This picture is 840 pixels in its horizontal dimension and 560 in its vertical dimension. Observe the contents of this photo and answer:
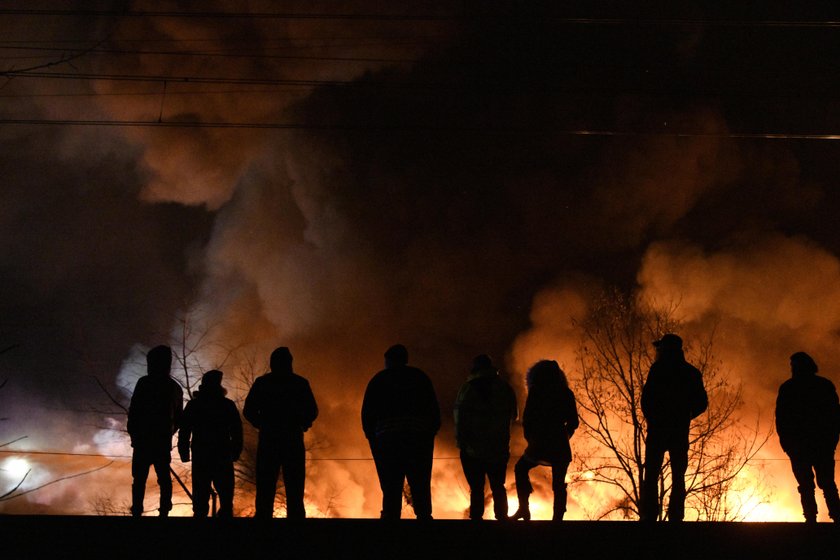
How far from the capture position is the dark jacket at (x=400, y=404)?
689cm

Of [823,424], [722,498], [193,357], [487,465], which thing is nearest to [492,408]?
[487,465]

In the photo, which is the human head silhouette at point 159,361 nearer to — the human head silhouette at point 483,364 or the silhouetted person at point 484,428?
the silhouetted person at point 484,428

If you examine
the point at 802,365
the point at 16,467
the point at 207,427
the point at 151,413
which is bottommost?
the point at 207,427

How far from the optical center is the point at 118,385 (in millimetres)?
39781

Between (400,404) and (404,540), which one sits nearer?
(404,540)

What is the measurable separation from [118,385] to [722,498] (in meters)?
29.8

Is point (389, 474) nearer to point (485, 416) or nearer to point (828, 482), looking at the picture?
point (485, 416)

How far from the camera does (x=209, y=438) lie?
7.88 m

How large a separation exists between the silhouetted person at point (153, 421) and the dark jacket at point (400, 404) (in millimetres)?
2297

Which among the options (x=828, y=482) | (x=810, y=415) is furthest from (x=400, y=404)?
(x=828, y=482)

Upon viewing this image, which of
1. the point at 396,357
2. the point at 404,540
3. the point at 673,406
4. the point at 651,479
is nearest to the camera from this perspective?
the point at 404,540

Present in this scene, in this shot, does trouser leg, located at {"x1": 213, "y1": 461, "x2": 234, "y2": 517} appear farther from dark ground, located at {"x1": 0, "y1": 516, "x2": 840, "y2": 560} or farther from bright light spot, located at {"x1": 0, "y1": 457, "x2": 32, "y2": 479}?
bright light spot, located at {"x1": 0, "y1": 457, "x2": 32, "y2": 479}

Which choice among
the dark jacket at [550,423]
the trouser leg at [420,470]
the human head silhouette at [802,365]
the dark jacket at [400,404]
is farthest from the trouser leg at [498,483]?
the human head silhouette at [802,365]

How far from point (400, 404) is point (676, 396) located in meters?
2.80
